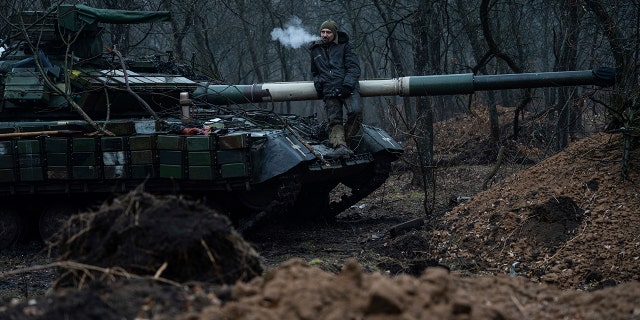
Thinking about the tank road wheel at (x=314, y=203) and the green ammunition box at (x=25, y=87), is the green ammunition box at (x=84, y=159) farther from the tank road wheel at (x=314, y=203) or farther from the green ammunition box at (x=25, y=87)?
the tank road wheel at (x=314, y=203)

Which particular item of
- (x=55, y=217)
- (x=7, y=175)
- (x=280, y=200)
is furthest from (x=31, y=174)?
(x=280, y=200)

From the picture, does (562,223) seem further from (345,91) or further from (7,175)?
(7,175)

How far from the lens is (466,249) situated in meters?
9.77

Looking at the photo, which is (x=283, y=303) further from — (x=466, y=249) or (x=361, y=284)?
(x=466, y=249)

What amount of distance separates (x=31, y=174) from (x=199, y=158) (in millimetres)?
2117

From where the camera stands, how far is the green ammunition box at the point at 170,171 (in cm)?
1066

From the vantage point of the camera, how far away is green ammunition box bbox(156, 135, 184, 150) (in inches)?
418

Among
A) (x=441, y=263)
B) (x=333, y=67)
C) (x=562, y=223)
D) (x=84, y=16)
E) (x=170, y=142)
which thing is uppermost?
(x=84, y=16)

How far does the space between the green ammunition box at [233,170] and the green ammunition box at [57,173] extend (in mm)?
1924

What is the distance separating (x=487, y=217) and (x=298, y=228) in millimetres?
3336

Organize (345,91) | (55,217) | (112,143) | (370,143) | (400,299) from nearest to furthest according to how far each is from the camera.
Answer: (400,299)
(112,143)
(55,217)
(345,91)
(370,143)

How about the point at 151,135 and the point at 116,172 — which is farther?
the point at 116,172

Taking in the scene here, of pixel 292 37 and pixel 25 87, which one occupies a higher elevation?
pixel 292 37

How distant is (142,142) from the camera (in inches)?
424
